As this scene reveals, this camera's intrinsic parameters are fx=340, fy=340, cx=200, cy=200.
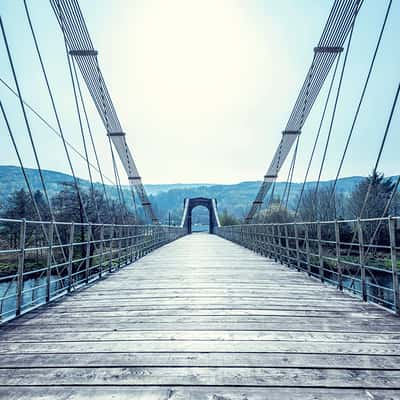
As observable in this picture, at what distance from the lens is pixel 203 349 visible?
7.57 feet

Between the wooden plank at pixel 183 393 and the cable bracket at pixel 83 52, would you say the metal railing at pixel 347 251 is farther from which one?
the cable bracket at pixel 83 52

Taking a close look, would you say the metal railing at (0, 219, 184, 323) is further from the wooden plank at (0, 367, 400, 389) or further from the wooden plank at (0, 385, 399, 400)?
the wooden plank at (0, 385, 399, 400)

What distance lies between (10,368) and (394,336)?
2659 millimetres

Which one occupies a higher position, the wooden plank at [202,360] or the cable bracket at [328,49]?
the cable bracket at [328,49]

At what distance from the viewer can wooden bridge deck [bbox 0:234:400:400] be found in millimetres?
1783

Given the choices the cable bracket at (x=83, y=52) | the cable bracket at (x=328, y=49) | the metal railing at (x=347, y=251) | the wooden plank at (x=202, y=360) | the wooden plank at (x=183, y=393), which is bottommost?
the wooden plank at (x=183, y=393)

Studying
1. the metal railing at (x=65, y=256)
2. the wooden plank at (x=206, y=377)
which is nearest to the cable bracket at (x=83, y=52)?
the metal railing at (x=65, y=256)

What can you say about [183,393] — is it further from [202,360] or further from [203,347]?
[203,347]

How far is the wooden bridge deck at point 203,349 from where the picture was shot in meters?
1.78

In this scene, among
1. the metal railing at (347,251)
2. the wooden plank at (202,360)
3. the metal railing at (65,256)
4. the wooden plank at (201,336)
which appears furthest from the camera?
the metal railing at (347,251)

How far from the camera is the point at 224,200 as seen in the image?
7539 inches

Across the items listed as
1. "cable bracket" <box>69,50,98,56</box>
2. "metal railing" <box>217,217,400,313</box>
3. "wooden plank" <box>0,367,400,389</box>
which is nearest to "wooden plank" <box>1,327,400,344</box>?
"wooden plank" <box>0,367,400,389</box>

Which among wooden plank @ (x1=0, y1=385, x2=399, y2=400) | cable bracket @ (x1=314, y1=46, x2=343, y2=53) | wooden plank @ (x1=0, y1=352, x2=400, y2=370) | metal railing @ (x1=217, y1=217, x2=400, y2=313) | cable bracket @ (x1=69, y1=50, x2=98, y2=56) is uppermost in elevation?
cable bracket @ (x1=314, y1=46, x2=343, y2=53)

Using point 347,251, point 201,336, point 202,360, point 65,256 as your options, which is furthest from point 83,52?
point 202,360
